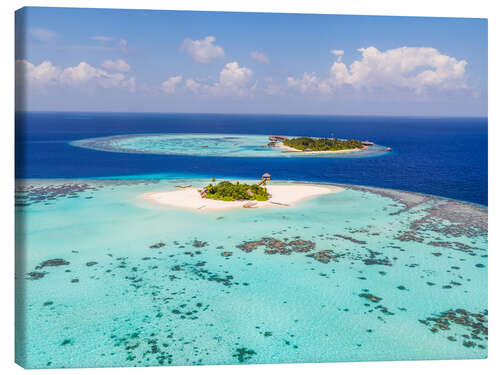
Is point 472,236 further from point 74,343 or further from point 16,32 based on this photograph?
point 16,32

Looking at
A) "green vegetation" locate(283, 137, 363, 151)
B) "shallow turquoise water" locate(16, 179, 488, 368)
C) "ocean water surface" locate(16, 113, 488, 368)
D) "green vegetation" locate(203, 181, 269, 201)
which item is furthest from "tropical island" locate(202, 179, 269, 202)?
"green vegetation" locate(283, 137, 363, 151)

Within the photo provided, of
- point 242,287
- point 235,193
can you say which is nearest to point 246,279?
point 242,287

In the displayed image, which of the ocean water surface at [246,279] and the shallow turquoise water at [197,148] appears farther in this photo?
the shallow turquoise water at [197,148]

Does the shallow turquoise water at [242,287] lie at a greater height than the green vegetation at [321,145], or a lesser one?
lesser

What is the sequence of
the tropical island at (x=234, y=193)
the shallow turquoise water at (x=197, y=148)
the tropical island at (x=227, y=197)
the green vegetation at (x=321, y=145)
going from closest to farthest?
the tropical island at (x=227, y=197), the tropical island at (x=234, y=193), the shallow turquoise water at (x=197, y=148), the green vegetation at (x=321, y=145)

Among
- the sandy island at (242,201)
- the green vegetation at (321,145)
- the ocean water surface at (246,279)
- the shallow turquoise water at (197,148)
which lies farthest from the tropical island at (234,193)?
the green vegetation at (321,145)

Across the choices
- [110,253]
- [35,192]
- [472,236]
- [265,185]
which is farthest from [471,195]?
[35,192]

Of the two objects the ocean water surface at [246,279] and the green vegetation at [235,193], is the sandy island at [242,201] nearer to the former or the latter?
the green vegetation at [235,193]
